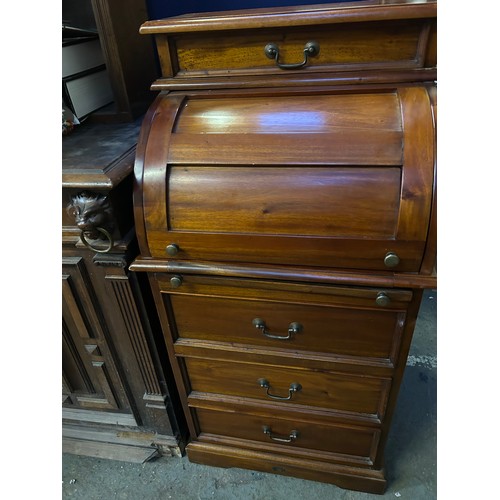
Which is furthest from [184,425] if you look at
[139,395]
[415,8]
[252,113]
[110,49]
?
[415,8]

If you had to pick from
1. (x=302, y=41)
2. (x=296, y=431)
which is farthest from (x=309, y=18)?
(x=296, y=431)

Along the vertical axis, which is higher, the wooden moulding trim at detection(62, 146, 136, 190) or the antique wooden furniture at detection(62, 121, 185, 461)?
the wooden moulding trim at detection(62, 146, 136, 190)

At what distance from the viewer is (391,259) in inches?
31.2

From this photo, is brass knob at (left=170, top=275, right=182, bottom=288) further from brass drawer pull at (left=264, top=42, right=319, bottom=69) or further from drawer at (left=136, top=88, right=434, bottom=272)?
brass drawer pull at (left=264, top=42, right=319, bottom=69)

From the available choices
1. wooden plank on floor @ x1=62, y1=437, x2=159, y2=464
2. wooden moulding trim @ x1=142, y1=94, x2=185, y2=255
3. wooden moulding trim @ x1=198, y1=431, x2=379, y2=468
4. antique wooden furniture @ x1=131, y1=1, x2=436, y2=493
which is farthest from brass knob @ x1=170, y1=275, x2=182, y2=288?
wooden plank on floor @ x1=62, y1=437, x2=159, y2=464

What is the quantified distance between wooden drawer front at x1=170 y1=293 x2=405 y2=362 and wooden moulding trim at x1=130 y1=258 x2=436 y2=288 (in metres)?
0.10

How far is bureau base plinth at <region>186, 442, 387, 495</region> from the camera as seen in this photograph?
1215mm

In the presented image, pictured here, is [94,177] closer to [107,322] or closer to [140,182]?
[140,182]

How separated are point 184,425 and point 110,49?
50.7 inches

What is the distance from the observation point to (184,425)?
1.38 metres

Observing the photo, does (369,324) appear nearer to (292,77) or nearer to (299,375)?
(299,375)

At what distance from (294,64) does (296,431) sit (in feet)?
3.46

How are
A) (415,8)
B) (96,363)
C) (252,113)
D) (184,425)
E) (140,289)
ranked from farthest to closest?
(184,425) < (96,363) < (140,289) < (252,113) < (415,8)

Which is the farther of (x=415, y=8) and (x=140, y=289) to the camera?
(x=140, y=289)
